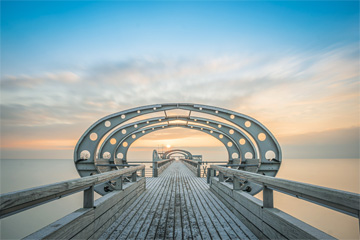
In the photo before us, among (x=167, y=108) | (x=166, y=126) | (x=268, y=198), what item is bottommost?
(x=268, y=198)

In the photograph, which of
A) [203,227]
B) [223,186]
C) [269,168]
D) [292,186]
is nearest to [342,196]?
[292,186]

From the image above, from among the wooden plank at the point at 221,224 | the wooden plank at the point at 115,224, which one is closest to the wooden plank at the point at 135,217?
the wooden plank at the point at 115,224

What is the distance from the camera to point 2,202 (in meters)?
1.52

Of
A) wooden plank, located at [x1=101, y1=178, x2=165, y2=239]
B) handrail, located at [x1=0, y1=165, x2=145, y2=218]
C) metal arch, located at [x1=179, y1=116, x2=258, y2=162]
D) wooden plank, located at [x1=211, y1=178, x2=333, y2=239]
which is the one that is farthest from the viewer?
metal arch, located at [x1=179, y1=116, x2=258, y2=162]

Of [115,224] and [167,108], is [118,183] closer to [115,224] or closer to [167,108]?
[115,224]

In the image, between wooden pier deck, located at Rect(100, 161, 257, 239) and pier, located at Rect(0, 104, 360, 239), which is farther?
wooden pier deck, located at Rect(100, 161, 257, 239)

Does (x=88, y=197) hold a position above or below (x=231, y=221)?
above

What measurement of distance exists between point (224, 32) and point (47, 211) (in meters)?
39.3

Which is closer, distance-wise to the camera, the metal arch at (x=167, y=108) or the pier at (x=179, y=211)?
the pier at (x=179, y=211)

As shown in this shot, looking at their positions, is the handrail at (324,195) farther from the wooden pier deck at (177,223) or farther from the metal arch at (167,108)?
the metal arch at (167,108)

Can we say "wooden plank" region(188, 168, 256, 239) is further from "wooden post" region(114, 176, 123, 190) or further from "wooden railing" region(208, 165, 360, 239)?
"wooden post" region(114, 176, 123, 190)

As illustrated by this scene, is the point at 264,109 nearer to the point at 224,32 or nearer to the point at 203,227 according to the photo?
the point at 224,32

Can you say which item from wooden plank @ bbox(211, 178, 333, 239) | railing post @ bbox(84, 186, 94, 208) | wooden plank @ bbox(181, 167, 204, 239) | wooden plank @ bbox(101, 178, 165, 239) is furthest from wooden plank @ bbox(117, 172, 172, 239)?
wooden plank @ bbox(211, 178, 333, 239)

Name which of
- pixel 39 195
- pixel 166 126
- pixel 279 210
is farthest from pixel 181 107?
pixel 39 195
